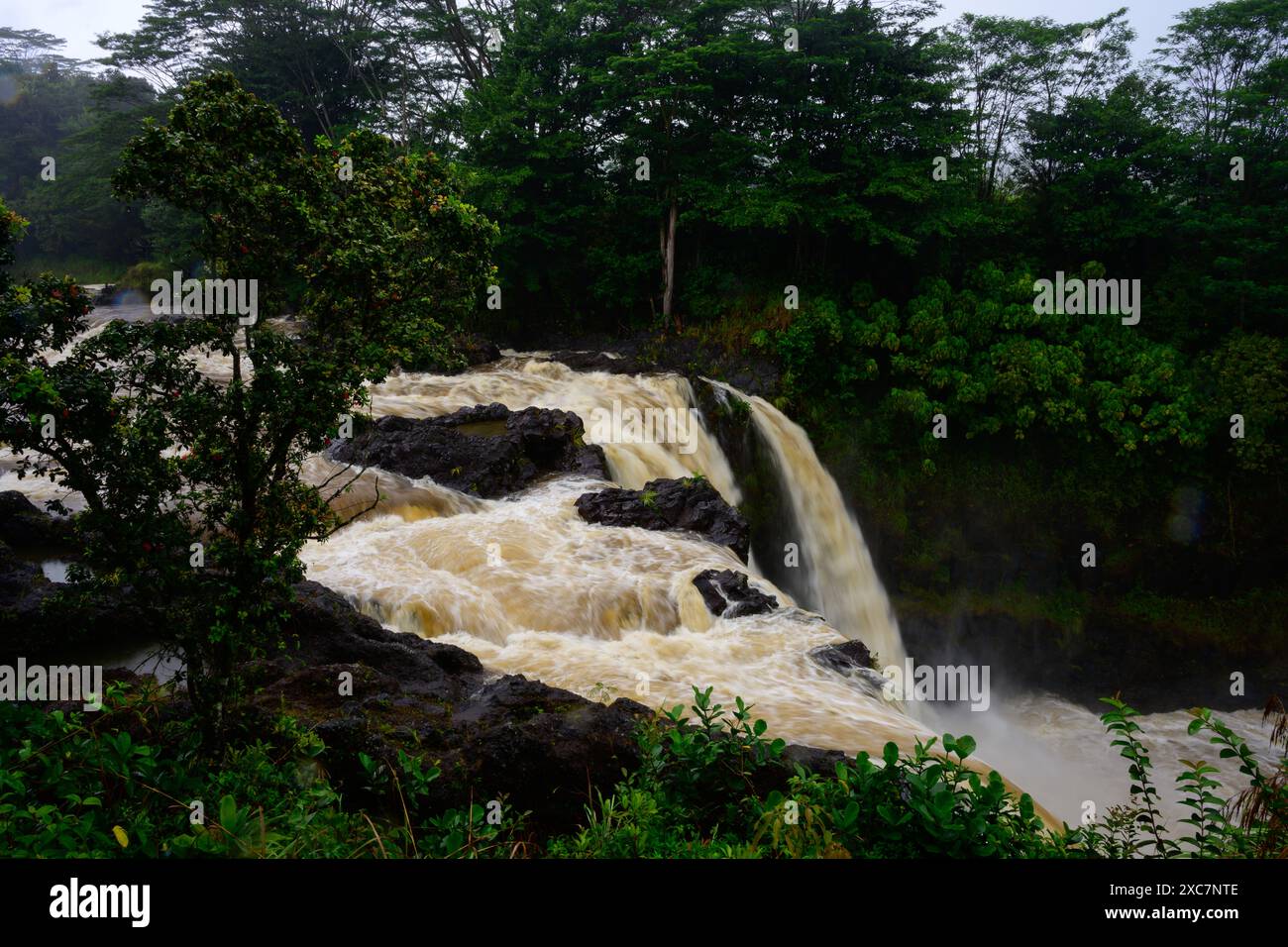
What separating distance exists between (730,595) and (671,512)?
229 cm

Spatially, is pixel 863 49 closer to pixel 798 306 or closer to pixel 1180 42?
pixel 798 306

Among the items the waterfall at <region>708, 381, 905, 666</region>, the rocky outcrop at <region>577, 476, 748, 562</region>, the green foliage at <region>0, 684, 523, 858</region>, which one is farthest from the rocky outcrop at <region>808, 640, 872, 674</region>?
the waterfall at <region>708, 381, 905, 666</region>

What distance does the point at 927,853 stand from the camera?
131 inches

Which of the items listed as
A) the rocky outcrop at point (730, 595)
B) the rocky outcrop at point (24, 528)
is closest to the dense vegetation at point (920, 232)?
the rocky outcrop at point (24, 528)

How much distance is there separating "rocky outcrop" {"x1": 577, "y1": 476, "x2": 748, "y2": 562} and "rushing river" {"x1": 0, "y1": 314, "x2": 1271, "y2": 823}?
0.29 m

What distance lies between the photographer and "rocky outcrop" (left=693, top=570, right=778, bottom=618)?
876 centimetres

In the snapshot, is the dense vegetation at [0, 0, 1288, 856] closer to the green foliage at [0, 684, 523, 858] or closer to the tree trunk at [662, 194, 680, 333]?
the tree trunk at [662, 194, 680, 333]

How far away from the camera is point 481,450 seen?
1181 cm

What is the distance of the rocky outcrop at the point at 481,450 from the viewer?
11500 mm

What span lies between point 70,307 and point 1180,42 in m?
→ 24.1

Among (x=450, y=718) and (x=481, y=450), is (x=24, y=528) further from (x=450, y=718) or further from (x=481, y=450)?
(x=450, y=718)

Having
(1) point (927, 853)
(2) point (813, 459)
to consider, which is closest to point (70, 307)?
(1) point (927, 853)

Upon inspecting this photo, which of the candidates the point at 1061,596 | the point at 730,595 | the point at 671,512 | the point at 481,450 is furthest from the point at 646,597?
the point at 1061,596
